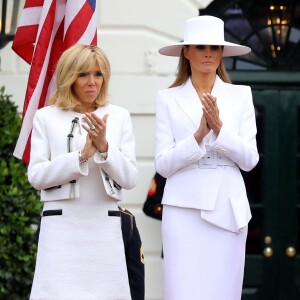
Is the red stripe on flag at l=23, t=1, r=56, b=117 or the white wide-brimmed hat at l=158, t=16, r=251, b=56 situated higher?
the white wide-brimmed hat at l=158, t=16, r=251, b=56

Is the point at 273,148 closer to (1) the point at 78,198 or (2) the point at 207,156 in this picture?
(2) the point at 207,156

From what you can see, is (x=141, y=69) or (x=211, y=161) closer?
(x=211, y=161)

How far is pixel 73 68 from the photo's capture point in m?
6.15

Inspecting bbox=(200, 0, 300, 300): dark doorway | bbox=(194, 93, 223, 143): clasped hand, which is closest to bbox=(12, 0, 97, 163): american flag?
bbox=(194, 93, 223, 143): clasped hand

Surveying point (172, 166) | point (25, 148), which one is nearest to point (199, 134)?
point (172, 166)

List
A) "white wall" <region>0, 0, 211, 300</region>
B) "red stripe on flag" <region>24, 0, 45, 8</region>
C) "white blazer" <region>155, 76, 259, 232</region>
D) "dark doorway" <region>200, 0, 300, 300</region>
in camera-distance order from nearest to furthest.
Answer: "white blazer" <region>155, 76, 259, 232</region>
"red stripe on flag" <region>24, 0, 45, 8</region>
"white wall" <region>0, 0, 211, 300</region>
"dark doorway" <region>200, 0, 300, 300</region>

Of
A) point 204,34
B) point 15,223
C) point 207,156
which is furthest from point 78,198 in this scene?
point 15,223

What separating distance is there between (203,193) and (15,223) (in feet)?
6.47

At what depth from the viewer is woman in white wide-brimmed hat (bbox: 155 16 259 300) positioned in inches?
253

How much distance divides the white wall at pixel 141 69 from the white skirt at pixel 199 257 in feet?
9.28

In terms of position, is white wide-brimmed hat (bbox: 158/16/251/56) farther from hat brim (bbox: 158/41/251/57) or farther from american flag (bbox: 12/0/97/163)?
american flag (bbox: 12/0/97/163)

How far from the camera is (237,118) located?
650 centimetres

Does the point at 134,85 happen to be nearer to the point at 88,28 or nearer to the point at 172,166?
the point at 88,28

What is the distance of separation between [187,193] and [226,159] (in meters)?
0.28
